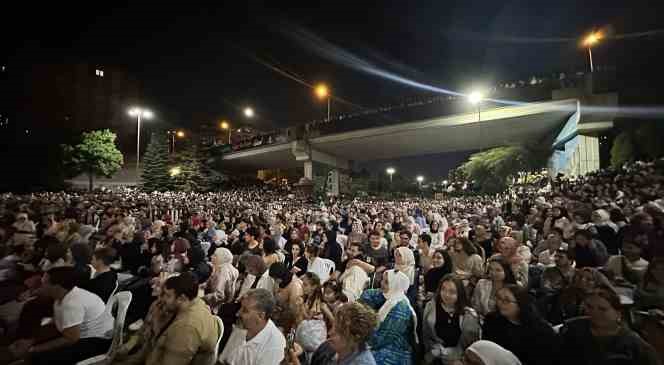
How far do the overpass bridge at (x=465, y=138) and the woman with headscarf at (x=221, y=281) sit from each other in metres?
19.4

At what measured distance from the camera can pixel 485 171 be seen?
25922 mm

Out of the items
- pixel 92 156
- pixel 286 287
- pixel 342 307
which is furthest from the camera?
pixel 92 156

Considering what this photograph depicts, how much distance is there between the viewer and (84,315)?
3.39 meters

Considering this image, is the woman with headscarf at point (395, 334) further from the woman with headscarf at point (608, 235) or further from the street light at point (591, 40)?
the street light at point (591, 40)

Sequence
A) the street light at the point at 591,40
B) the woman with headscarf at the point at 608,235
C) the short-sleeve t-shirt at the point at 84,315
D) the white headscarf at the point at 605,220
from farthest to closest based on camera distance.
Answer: the street light at the point at 591,40, the white headscarf at the point at 605,220, the woman with headscarf at the point at 608,235, the short-sleeve t-shirt at the point at 84,315

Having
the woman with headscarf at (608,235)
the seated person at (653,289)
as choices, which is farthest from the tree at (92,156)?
the seated person at (653,289)

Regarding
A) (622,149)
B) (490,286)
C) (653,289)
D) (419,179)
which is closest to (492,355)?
(490,286)

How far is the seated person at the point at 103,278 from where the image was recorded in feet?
13.4

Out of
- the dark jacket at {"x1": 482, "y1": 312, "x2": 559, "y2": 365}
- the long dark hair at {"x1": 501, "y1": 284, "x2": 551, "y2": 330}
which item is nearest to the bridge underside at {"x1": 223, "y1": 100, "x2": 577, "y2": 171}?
the long dark hair at {"x1": 501, "y1": 284, "x2": 551, "y2": 330}

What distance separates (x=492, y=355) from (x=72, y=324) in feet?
12.4

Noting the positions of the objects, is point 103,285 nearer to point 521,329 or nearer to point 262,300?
Answer: point 262,300

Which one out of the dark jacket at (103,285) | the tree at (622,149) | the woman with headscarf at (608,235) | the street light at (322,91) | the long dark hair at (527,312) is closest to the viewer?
the long dark hair at (527,312)

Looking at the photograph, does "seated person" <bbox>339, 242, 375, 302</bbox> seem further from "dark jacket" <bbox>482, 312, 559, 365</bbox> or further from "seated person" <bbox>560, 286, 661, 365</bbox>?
"seated person" <bbox>560, 286, 661, 365</bbox>

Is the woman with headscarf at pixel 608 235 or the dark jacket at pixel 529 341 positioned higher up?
the woman with headscarf at pixel 608 235
